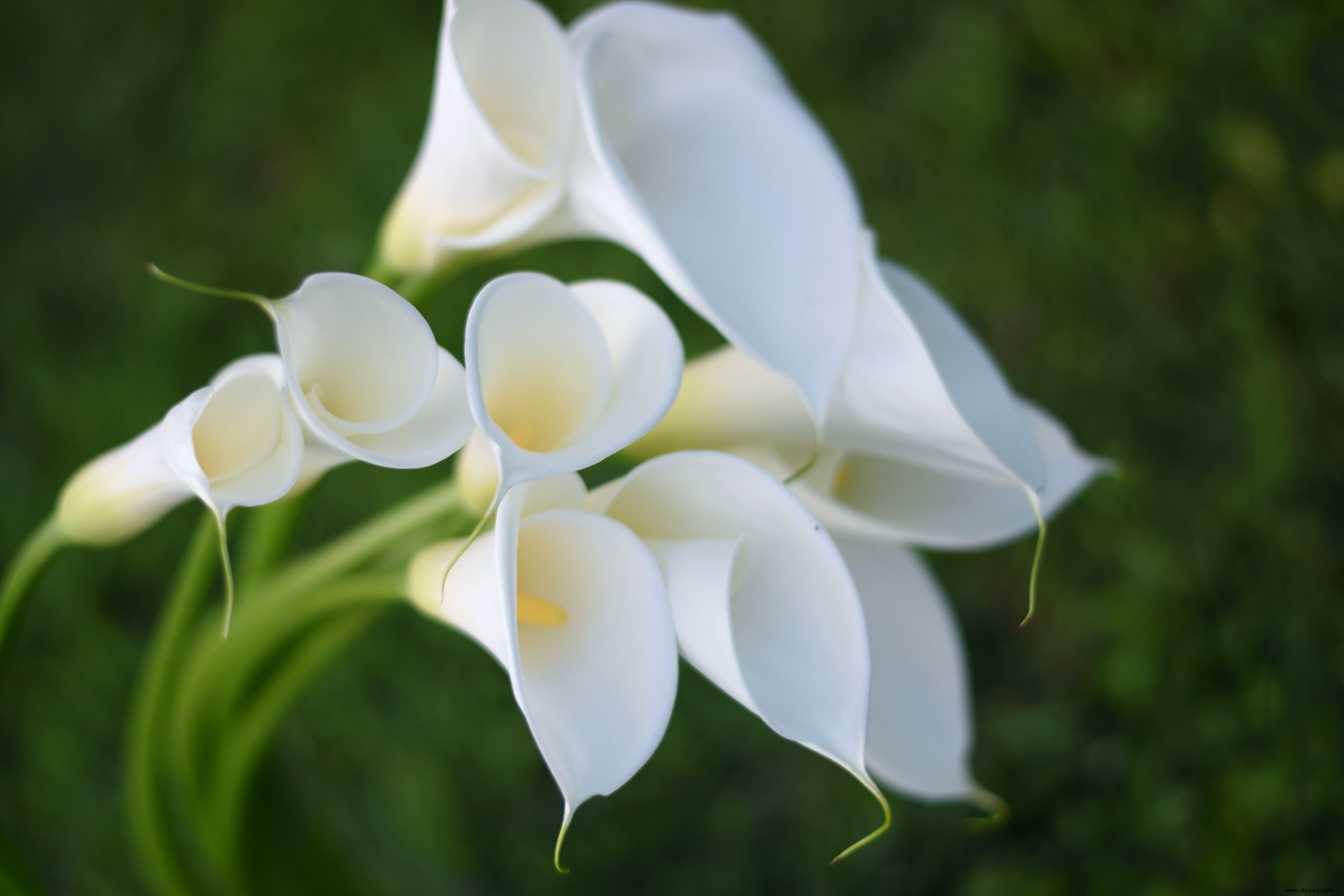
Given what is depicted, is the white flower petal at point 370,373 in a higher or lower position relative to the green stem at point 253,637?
higher

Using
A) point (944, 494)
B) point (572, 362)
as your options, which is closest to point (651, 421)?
point (572, 362)

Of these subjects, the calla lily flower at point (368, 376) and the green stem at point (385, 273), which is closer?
the calla lily flower at point (368, 376)

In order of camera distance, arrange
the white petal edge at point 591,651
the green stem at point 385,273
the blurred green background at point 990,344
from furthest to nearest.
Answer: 1. the blurred green background at point 990,344
2. the green stem at point 385,273
3. the white petal edge at point 591,651

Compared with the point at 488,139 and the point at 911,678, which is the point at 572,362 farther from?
the point at 911,678

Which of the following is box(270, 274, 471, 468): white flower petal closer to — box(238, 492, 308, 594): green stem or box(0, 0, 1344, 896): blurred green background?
box(238, 492, 308, 594): green stem

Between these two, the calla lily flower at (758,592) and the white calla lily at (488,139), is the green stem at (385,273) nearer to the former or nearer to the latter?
the white calla lily at (488,139)

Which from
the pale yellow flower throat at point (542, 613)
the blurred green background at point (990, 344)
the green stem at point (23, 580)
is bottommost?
the blurred green background at point (990, 344)

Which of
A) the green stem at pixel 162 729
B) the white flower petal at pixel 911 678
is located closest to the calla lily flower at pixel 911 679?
the white flower petal at pixel 911 678
